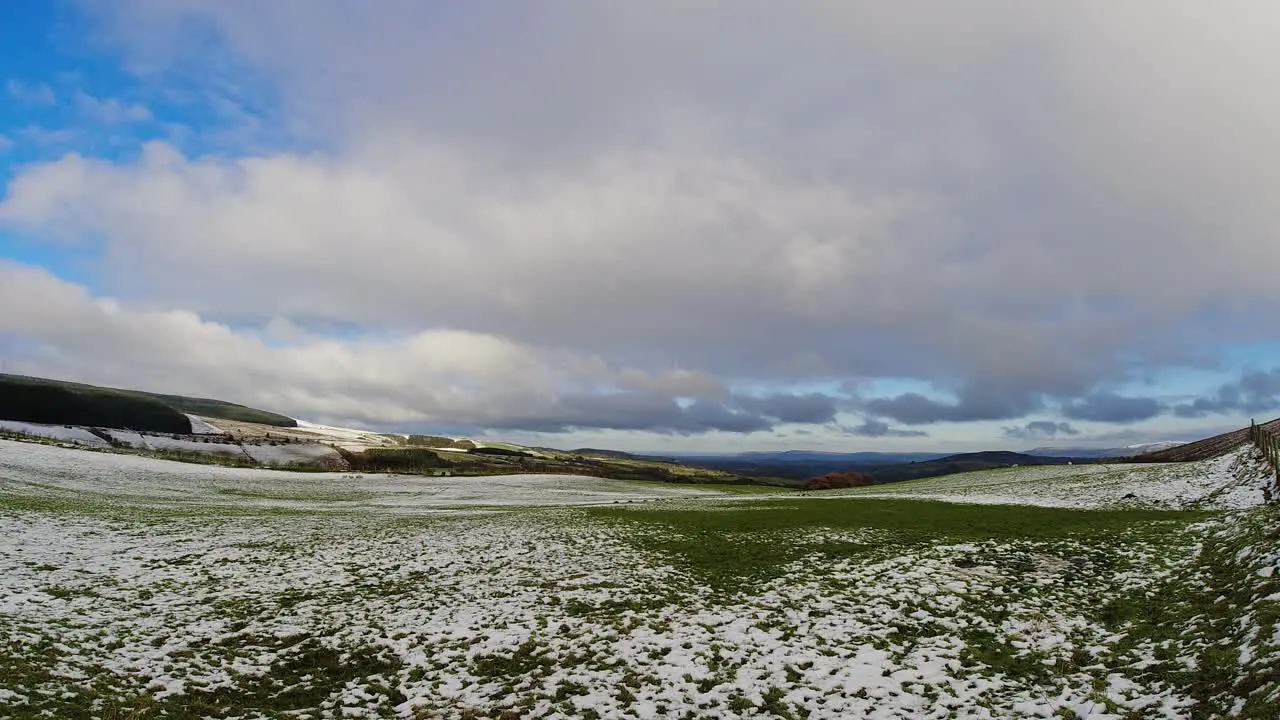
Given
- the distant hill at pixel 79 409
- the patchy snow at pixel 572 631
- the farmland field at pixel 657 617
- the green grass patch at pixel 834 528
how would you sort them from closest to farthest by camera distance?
the farmland field at pixel 657 617
the patchy snow at pixel 572 631
the green grass patch at pixel 834 528
the distant hill at pixel 79 409

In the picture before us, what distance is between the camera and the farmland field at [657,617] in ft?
44.7

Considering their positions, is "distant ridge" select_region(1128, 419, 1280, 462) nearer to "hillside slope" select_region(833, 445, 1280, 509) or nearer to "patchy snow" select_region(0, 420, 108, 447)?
"hillside slope" select_region(833, 445, 1280, 509)

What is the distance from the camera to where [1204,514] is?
30266mm

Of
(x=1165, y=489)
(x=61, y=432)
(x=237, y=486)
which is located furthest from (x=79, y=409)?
(x=1165, y=489)

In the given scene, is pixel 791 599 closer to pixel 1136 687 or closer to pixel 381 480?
pixel 1136 687

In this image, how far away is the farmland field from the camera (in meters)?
13.6

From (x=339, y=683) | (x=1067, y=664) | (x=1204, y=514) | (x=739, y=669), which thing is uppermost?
(x=1204, y=514)

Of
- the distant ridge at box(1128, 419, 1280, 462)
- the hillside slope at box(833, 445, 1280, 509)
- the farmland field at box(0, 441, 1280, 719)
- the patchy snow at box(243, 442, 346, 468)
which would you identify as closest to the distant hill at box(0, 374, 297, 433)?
the patchy snow at box(243, 442, 346, 468)

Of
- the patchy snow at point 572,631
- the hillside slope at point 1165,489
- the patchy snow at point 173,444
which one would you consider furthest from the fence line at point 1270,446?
the patchy snow at point 173,444

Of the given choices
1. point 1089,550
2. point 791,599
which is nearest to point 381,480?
point 791,599

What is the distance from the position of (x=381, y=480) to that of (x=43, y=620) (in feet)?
252

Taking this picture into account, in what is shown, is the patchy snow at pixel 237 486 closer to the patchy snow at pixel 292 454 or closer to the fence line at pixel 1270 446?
the patchy snow at pixel 292 454

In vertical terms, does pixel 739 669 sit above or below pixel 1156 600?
below

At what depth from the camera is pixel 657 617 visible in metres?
19.5
